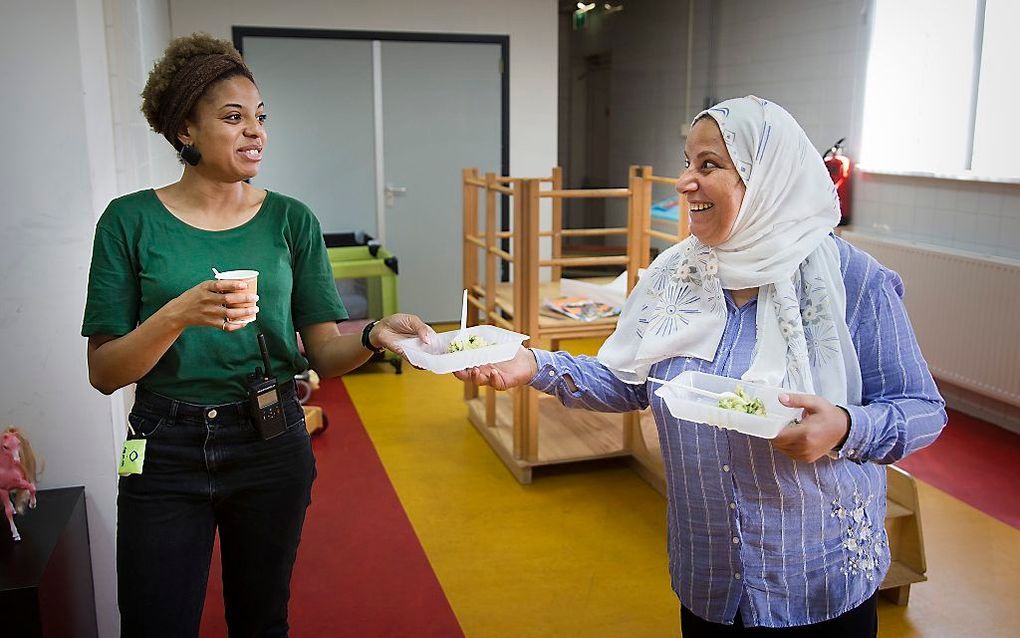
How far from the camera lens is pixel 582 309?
407cm

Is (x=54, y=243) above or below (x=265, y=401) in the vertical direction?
above

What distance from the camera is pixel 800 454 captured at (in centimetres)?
135

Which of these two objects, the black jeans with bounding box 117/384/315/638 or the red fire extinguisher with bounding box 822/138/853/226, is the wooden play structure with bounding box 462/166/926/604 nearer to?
the red fire extinguisher with bounding box 822/138/853/226

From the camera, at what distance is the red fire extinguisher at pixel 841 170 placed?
557 cm

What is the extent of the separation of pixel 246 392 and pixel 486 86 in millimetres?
5764

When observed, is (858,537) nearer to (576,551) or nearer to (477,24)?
(576,551)

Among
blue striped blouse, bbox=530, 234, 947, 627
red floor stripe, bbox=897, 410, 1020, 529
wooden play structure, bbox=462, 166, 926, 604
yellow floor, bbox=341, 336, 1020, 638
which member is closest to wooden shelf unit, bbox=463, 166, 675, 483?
wooden play structure, bbox=462, 166, 926, 604

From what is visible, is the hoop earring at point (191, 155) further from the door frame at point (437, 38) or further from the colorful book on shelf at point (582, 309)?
the door frame at point (437, 38)

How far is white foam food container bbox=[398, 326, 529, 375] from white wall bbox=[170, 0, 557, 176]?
17.7 feet

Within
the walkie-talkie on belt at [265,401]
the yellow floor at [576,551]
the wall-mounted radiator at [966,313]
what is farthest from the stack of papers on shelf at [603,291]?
the walkie-talkie on belt at [265,401]

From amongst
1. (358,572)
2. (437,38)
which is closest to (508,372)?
(358,572)

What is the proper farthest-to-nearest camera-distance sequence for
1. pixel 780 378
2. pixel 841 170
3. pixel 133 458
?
pixel 841 170, pixel 133 458, pixel 780 378

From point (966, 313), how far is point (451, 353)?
3980 millimetres

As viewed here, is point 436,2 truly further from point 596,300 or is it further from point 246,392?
point 246,392
